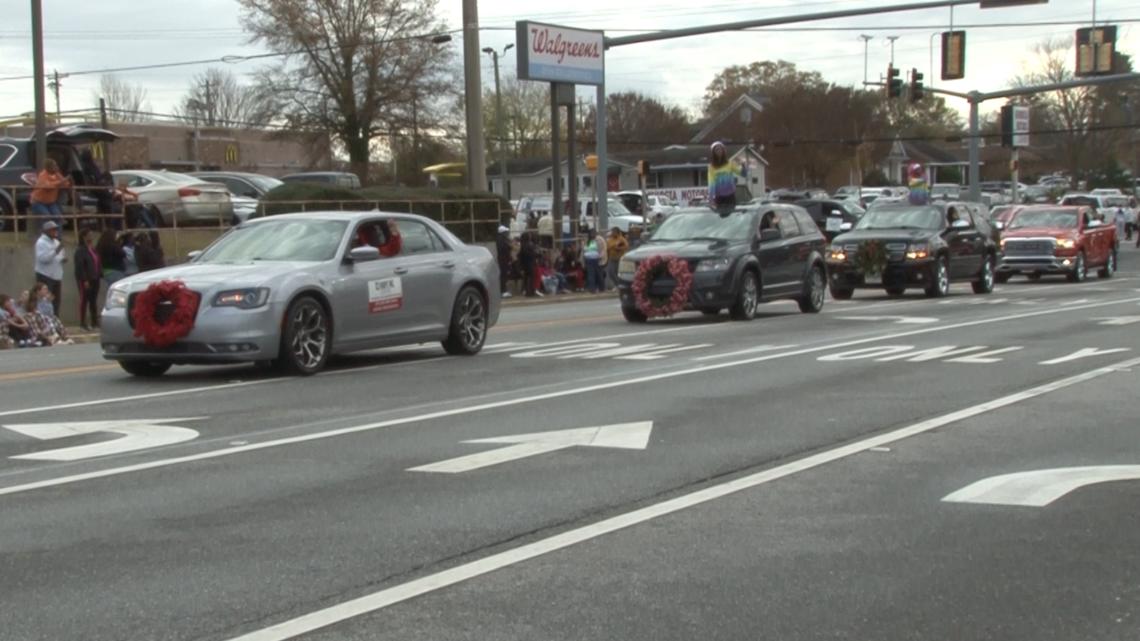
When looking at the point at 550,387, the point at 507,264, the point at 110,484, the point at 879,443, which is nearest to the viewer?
the point at 110,484

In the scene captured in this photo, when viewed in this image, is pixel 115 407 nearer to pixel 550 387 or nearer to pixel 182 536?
pixel 550 387

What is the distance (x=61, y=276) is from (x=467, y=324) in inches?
365

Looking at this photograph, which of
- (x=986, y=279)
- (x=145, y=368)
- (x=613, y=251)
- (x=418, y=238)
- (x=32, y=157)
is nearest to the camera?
(x=145, y=368)

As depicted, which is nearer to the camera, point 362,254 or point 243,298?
point 243,298

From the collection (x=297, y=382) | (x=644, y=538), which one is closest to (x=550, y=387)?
(x=297, y=382)

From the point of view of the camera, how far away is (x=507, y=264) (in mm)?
31672

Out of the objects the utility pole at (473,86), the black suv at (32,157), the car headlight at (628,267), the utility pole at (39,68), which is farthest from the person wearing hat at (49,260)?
the utility pole at (473,86)

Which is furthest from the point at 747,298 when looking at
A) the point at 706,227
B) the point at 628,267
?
Result: the point at 628,267

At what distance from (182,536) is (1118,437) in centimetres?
625

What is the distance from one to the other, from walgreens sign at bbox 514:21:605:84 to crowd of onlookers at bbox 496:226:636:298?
4726 millimetres

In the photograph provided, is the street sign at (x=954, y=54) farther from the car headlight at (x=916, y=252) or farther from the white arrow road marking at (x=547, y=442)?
the white arrow road marking at (x=547, y=442)

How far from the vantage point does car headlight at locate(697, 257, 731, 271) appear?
21328mm

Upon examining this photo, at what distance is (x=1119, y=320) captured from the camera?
842 inches

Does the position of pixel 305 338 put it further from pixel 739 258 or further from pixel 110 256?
pixel 110 256
